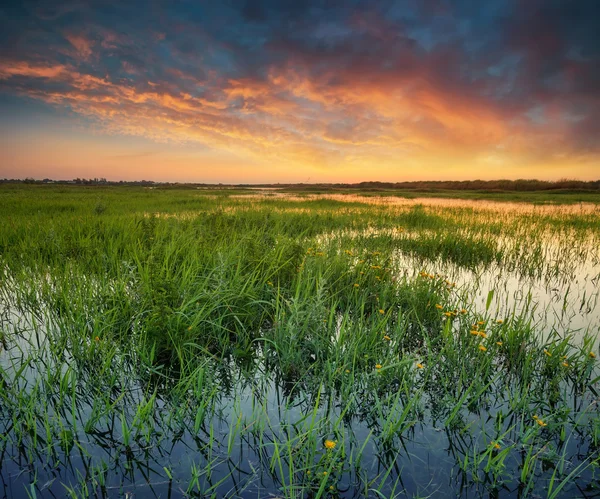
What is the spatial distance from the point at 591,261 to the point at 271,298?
8.12 metres

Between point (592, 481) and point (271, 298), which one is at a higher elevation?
point (271, 298)

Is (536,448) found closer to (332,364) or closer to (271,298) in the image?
(332,364)

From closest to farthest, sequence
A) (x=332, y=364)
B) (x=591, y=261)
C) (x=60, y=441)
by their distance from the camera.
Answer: (x=60, y=441) < (x=332, y=364) < (x=591, y=261)

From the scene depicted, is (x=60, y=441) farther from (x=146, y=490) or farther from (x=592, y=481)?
(x=592, y=481)

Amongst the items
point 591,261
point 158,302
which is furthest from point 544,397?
point 591,261

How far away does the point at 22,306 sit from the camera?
4.30 meters

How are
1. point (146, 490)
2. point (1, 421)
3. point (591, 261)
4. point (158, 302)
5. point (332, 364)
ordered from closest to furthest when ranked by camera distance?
1. point (146, 490)
2. point (1, 421)
3. point (332, 364)
4. point (158, 302)
5. point (591, 261)

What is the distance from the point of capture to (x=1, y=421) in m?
2.26

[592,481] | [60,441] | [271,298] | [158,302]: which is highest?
[158,302]

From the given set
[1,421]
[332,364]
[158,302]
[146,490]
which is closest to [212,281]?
[158,302]

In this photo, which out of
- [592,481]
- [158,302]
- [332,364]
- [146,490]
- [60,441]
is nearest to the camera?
[146,490]

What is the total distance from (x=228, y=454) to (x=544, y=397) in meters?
2.69

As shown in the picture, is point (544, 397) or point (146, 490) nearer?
point (146, 490)

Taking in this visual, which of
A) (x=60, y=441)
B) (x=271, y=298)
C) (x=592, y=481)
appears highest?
(x=271, y=298)
